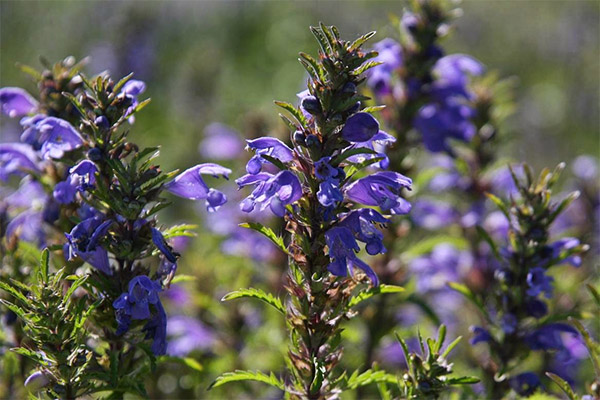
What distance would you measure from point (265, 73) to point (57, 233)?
519 inches

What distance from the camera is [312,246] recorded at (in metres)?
3.03

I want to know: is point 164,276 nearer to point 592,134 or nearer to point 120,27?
point 120,27

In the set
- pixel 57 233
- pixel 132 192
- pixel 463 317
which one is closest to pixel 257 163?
pixel 132 192

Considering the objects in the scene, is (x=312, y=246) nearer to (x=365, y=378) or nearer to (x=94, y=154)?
(x=365, y=378)

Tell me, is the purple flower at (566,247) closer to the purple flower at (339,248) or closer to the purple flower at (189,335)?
the purple flower at (339,248)

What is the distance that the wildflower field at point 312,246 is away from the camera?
2.99 metres

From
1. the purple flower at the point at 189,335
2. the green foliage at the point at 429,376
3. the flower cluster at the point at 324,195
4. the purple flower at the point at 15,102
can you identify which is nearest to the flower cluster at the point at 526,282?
the green foliage at the point at 429,376

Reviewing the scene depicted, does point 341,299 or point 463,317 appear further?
point 463,317

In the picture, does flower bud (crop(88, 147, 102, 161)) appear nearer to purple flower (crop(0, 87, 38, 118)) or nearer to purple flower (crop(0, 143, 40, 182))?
purple flower (crop(0, 143, 40, 182))

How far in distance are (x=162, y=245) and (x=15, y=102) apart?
1773 millimetres

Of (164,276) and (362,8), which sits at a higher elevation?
(362,8)

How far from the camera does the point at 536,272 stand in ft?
12.4

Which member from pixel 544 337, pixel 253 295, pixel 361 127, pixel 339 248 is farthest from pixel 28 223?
pixel 544 337

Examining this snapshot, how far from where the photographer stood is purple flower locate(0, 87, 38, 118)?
408cm
